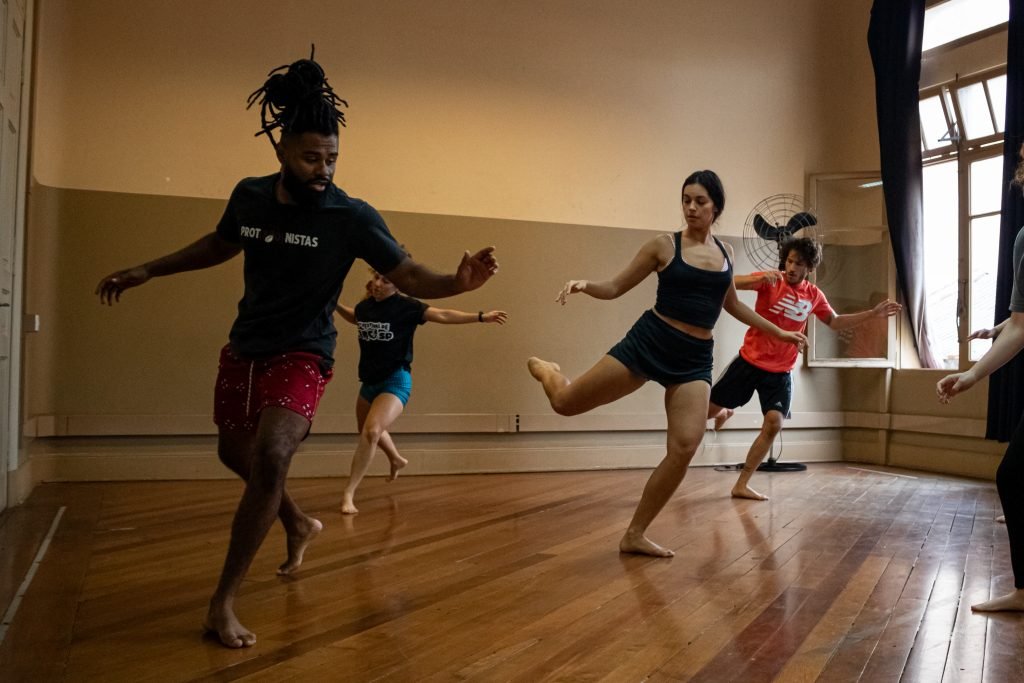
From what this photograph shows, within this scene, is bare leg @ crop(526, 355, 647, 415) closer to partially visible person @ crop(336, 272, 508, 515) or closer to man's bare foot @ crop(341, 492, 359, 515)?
partially visible person @ crop(336, 272, 508, 515)

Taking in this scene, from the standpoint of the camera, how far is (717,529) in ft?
14.8

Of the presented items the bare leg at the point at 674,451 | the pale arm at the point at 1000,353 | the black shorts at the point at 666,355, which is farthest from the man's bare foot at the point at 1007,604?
the black shorts at the point at 666,355

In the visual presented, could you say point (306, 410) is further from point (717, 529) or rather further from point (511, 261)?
point (511, 261)

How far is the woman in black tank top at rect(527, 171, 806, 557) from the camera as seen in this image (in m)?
3.79

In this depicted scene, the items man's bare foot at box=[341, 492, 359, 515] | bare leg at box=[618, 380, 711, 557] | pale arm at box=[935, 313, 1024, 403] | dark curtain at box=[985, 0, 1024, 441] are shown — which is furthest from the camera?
dark curtain at box=[985, 0, 1024, 441]

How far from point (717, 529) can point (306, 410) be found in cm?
256

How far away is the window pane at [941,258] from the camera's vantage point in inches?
293

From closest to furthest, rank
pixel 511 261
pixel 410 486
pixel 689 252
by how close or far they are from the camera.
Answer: pixel 689 252 → pixel 410 486 → pixel 511 261

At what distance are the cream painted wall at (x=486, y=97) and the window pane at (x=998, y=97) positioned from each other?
118cm

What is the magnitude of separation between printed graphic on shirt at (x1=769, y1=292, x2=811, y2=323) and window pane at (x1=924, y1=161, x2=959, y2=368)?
7.18 feet

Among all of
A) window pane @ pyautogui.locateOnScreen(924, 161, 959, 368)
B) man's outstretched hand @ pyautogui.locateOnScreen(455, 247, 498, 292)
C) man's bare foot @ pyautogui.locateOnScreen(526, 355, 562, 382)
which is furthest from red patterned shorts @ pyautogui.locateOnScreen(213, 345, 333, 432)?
window pane @ pyautogui.locateOnScreen(924, 161, 959, 368)

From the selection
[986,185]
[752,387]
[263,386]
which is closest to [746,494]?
[752,387]

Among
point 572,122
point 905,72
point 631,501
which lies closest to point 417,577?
point 631,501

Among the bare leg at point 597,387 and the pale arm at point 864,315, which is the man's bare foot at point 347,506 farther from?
the pale arm at point 864,315
